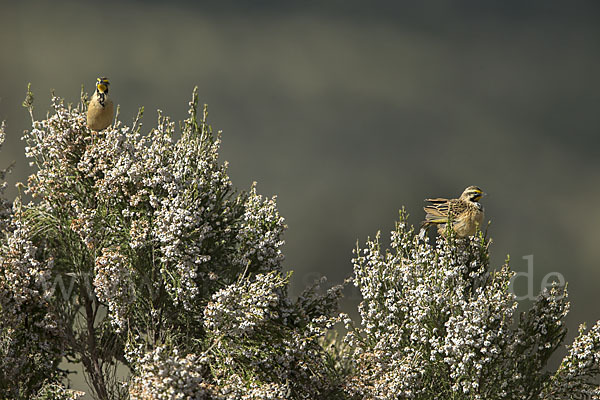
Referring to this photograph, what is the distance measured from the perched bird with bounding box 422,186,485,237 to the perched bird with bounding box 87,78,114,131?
16.4 feet

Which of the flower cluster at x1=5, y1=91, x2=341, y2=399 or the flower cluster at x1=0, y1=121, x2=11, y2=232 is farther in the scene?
the flower cluster at x1=0, y1=121, x2=11, y2=232

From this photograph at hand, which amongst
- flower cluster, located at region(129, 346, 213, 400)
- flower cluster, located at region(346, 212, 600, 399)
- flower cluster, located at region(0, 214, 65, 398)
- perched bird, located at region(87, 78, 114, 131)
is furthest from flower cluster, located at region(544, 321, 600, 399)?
perched bird, located at region(87, 78, 114, 131)

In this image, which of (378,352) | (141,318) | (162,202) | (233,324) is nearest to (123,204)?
(162,202)

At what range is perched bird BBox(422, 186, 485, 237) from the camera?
10.8 m

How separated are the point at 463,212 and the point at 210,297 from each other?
3.87m

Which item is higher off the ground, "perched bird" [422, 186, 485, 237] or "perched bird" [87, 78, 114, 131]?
"perched bird" [87, 78, 114, 131]

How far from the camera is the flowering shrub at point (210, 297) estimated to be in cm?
1020

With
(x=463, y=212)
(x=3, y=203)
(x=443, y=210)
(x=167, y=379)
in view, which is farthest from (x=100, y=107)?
(x=463, y=212)

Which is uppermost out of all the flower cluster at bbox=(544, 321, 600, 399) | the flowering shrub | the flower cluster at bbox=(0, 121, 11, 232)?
the flower cluster at bbox=(0, 121, 11, 232)

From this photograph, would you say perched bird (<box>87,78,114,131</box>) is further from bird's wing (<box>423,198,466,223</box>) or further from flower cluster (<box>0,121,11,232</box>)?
bird's wing (<box>423,198,466,223</box>)

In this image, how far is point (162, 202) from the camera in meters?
10.3

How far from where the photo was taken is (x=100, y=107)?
10.7m

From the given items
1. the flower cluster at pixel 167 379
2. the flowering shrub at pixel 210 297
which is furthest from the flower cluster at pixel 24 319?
the flower cluster at pixel 167 379

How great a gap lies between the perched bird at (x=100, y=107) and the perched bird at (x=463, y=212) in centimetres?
499
